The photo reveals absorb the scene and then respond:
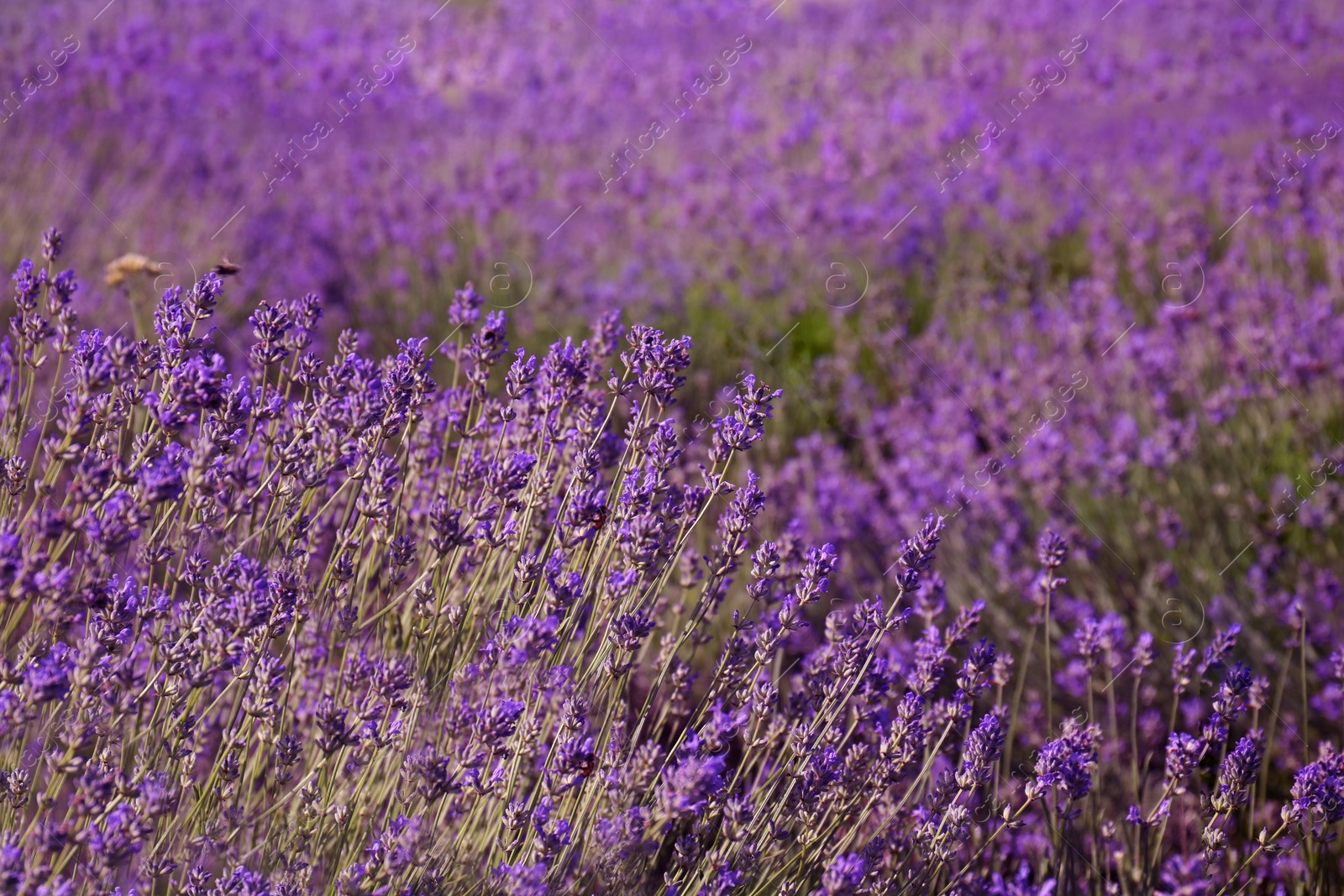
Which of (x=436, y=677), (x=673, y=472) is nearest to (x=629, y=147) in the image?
(x=673, y=472)

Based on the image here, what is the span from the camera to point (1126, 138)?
25.4ft

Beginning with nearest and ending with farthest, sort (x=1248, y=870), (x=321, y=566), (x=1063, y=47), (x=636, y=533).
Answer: (x=636, y=533) → (x=1248, y=870) → (x=321, y=566) → (x=1063, y=47)

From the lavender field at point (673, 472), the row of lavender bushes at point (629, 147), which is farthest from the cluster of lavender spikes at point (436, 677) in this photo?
the row of lavender bushes at point (629, 147)

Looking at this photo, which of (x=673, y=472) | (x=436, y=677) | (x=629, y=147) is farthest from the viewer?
(x=629, y=147)

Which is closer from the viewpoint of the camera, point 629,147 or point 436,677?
point 436,677

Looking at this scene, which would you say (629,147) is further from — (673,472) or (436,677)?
(436,677)

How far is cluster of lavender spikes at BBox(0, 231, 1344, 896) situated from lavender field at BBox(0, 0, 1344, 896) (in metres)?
0.01

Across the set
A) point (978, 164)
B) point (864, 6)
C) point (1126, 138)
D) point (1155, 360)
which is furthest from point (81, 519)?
point (864, 6)

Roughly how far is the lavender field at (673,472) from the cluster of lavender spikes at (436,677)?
0.05 feet

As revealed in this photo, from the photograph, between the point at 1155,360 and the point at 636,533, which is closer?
the point at 636,533

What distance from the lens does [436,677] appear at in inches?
69.2

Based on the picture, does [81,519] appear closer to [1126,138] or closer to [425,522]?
[425,522]

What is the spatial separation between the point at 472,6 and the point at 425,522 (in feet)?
42.7

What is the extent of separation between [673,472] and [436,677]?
184 centimetres
